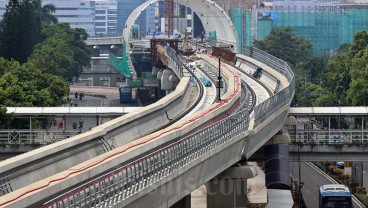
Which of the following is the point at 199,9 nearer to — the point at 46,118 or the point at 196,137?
the point at 46,118

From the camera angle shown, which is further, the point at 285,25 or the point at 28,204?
the point at 285,25

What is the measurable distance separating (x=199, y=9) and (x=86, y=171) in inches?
3876

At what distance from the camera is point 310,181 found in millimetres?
76688

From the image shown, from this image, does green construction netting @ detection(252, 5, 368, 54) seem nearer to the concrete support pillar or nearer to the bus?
the bus

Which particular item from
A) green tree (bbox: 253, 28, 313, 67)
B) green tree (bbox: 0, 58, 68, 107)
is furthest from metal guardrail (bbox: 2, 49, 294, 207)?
green tree (bbox: 253, 28, 313, 67)

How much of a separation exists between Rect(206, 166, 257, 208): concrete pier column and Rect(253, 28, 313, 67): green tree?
116 metres

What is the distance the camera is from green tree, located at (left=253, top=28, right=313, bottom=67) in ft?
532

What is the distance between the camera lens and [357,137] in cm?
5997

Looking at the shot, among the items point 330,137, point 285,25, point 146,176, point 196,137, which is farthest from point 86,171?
point 285,25

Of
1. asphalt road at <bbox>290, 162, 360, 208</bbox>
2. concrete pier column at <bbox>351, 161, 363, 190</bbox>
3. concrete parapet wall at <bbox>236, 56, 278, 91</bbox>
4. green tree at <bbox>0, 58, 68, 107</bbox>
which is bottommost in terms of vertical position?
asphalt road at <bbox>290, 162, 360, 208</bbox>

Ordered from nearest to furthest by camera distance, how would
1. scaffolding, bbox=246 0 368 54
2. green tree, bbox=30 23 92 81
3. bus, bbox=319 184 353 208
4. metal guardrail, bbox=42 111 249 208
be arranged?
1. metal guardrail, bbox=42 111 249 208
2. bus, bbox=319 184 353 208
3. green tree, bbox=30 23 92 81
4. scaffolding, bbox=246 0 368 54

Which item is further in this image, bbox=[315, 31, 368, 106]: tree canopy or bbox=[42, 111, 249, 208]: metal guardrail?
bbox=[315, 31, 368, 106]: tree canopy

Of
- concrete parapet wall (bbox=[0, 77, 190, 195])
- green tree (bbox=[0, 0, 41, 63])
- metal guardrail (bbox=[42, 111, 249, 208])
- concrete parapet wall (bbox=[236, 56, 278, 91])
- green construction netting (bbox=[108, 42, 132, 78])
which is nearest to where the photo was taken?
metal guardrail (bbox=[42, 111, 249, 208])

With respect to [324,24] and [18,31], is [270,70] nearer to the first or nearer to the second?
[18,31]
